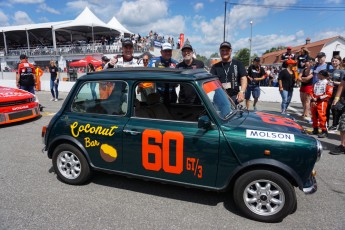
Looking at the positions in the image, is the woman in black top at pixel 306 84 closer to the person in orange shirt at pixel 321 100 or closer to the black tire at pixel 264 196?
the person in orange shirt at pixel 321 100

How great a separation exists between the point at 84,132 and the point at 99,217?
1.09 m

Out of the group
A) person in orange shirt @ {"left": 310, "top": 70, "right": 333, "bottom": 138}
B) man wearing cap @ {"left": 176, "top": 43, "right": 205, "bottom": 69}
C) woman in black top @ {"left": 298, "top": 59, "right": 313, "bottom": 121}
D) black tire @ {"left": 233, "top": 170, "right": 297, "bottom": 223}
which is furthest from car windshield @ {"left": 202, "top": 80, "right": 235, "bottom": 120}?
woman in black top @ {"left": 298, "top": 59, "right": 313, "bottom": 121}

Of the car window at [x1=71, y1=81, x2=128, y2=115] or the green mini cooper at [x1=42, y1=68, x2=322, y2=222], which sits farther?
the car window at [x1=71, y1=81, x2=128, y2=115]

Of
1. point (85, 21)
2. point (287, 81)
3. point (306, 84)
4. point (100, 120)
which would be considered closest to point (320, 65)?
point (306, 84)

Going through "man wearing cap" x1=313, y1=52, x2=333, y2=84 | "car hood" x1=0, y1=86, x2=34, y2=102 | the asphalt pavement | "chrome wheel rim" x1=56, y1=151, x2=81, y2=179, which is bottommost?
the asphalt pavement

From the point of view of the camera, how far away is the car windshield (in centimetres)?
302

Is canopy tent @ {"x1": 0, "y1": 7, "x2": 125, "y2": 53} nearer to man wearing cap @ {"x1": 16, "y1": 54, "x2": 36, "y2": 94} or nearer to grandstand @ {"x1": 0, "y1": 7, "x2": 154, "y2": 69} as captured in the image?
grandstand @ {"x1": 0, "y1": 7, "x2": 154, "y2": 69}

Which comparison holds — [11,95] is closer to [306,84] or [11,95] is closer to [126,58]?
[126,58]

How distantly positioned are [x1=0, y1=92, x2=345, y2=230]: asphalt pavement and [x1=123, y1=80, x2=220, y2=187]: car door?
36cm

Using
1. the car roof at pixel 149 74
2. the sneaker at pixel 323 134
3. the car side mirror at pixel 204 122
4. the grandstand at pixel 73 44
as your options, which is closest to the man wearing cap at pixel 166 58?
the car roof at pixel 149 74

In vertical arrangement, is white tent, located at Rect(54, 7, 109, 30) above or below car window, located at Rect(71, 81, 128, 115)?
above

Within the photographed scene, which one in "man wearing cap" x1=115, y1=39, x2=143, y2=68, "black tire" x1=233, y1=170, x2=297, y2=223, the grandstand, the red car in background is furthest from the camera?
the grandstand

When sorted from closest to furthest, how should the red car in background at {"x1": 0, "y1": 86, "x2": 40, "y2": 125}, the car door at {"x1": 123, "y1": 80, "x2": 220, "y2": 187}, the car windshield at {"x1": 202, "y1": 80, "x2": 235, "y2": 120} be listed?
1. the car door at {"x1": 123, "y1": 80, "x2": 220, "y2": 187}
2. the car windshield at {"x1": 202, "y1": 80, "x2": 235, "y2": 120}
3. the red car in background at {"x1": 0, "y1": 86, "x2": 40, "y2": 125}

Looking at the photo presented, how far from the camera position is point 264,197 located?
2.76 meters
